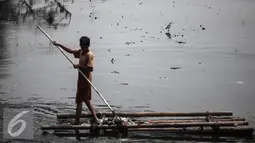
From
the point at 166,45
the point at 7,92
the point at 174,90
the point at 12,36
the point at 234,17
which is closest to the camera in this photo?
the point at 7,92

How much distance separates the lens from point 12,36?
2841 centimetres

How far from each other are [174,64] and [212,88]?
4513mm

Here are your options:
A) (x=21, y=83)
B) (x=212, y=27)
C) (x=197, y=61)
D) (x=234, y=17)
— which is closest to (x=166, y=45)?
(x=197, y=61)

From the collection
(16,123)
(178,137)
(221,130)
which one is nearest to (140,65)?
(16,123)

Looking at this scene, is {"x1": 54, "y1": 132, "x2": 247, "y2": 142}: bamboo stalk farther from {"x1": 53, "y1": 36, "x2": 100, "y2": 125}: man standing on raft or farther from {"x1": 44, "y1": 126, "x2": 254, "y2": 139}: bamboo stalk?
{"x1": 53, "y1": 36, "x2": 100, "y2": 125}: man standing on raft

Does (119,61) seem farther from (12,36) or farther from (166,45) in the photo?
(12,36)

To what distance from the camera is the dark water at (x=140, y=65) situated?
1278 cm

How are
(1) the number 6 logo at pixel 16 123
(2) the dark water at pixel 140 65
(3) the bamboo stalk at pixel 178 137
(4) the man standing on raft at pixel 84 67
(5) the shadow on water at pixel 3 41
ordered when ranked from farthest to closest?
1. (5) the shadow on water at pixel 3 41
2. (2) the dark water at pixel 140 65
3. (1) the number 6 logo at pixel 16 123
4. (3) the bamboo stalk at pixel 178 137
5. (4) the man standing on raft at pixel 84 67

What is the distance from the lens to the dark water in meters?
12.8

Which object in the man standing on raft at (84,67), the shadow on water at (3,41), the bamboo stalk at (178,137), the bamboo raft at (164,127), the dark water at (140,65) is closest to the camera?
the man standing on raft at (84,67)

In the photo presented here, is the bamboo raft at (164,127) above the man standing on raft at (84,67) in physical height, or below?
below

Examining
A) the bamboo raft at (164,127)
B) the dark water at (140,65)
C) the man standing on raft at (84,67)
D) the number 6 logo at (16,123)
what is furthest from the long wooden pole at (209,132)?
the number 6 logo at (16,123)

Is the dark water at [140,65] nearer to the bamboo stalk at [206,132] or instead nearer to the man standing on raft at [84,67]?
the bamboo stalk at [206,132]

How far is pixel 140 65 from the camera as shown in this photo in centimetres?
1878
